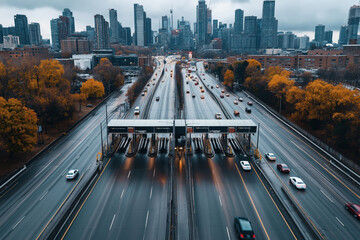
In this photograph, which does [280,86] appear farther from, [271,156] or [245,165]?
[245,165]

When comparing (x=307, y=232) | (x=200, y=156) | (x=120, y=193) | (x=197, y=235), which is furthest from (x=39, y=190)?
(x=307, y=232)

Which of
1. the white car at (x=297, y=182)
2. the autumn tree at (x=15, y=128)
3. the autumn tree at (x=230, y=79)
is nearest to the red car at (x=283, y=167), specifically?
the white car at (x=297, y=182)

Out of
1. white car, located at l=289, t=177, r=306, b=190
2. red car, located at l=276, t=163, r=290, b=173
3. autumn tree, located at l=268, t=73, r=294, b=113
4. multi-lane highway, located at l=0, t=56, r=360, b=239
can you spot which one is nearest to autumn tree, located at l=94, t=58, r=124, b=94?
multi-lane highway, located at l=0, t=56, r=360, b=239

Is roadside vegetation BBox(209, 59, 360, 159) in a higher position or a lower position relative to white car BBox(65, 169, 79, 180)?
higher

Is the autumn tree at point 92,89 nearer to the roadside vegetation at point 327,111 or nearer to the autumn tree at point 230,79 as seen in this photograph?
the roadside vegetation at point 327,111

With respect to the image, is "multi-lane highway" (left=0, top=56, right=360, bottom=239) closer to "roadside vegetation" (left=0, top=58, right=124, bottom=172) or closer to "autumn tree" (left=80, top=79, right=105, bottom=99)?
"roadside vegetation" (left=0, top=58, right=124, bottom=172)

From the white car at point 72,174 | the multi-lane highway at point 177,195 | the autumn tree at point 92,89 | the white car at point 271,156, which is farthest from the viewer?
the autumn tree at point 92,89
